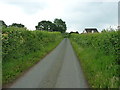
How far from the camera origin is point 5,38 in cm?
1099

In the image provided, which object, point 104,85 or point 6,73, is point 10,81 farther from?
point 104,85

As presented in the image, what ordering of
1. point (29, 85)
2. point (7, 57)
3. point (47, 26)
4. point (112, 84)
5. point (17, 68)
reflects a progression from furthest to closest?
1. point (47, 26)
2. point (7, 57)
3. point (17, 68)
4. point (29, 85)
5. point (112, 84)

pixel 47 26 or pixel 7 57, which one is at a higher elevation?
pixel 47 26

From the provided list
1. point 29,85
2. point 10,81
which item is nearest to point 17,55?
point 10,81

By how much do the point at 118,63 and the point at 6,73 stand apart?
5.85 metres

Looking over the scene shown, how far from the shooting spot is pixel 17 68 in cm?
966

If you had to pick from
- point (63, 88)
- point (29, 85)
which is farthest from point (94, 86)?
point (29, 85)

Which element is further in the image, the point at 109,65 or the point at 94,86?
the point at 109,65

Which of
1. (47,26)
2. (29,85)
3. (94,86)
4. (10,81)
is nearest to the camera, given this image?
(94,86)

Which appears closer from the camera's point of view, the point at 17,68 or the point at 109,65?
the point at 109,65

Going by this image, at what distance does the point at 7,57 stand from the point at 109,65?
6.56 m

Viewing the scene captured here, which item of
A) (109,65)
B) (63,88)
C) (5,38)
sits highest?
(5,38)

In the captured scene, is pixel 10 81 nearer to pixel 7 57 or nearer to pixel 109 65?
pixel 7 57

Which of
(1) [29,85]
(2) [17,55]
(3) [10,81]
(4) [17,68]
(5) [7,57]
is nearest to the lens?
(1) [29,85]
